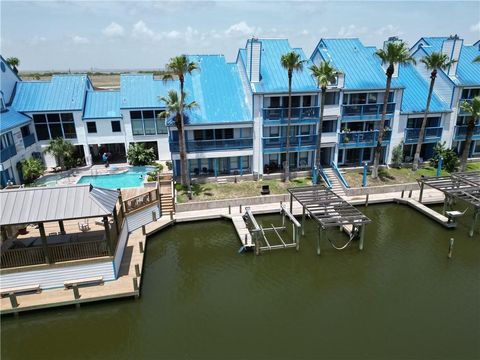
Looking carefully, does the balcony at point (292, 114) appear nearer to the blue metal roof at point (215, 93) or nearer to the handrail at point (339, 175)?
the blue metal roof at point (215, 93)

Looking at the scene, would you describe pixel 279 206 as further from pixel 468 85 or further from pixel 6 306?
pixel 468 85

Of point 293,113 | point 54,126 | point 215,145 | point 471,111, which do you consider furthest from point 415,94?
point 54,126

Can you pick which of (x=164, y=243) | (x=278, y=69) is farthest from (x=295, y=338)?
(x=278, y=69)

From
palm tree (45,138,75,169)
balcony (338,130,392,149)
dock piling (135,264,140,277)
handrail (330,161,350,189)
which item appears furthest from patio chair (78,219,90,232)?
balcony (338,130,392,149)

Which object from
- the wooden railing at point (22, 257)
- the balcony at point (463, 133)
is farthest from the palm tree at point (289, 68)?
the wooden railing at point (22, 257)

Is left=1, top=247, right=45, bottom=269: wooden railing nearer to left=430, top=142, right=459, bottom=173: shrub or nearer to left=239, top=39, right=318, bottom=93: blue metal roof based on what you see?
left=239, top=39, right=318, bottom=93: blue metal roof

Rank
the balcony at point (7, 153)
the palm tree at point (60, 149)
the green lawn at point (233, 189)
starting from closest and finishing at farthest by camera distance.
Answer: the balcony at point (7, 153) → the green lawn at point (233, 189) → the palm tree at point (60, 149)
